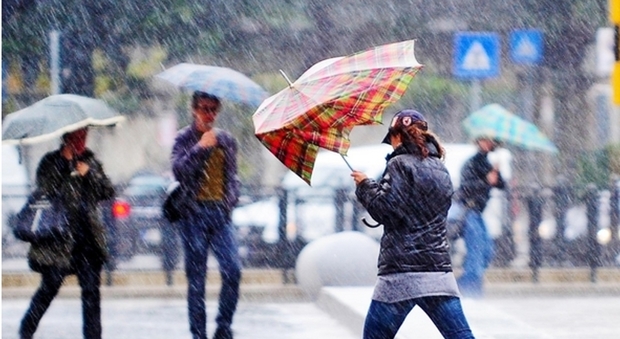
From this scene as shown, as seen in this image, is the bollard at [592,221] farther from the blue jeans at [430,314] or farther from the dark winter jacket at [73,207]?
the blue jeans at [430,314]

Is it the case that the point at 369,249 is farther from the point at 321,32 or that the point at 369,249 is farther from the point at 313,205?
the point at 321,32

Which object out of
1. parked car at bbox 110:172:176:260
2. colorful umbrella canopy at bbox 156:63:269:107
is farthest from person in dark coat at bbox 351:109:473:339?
parked car at bbox 110:172:176:260

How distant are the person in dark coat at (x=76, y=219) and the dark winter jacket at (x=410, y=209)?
2694mm

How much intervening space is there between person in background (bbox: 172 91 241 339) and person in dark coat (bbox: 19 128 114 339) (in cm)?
55

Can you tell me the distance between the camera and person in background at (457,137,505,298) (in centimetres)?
1266

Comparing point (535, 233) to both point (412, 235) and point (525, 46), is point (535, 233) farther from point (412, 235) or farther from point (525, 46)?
point (412, 235)

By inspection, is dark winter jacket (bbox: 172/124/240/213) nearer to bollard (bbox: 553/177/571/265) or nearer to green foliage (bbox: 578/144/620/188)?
bollard (bbox: 553/177/571/265)

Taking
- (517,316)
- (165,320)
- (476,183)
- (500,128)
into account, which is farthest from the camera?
(500,128)

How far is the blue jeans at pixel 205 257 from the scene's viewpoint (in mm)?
8992

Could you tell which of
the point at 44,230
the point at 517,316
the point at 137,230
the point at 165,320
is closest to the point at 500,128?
the point at 517,316

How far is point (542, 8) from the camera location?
2278 centimetres

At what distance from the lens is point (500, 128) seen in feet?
46.0

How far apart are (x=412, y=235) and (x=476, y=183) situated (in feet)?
21.5

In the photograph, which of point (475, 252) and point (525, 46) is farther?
point (525, 46)
